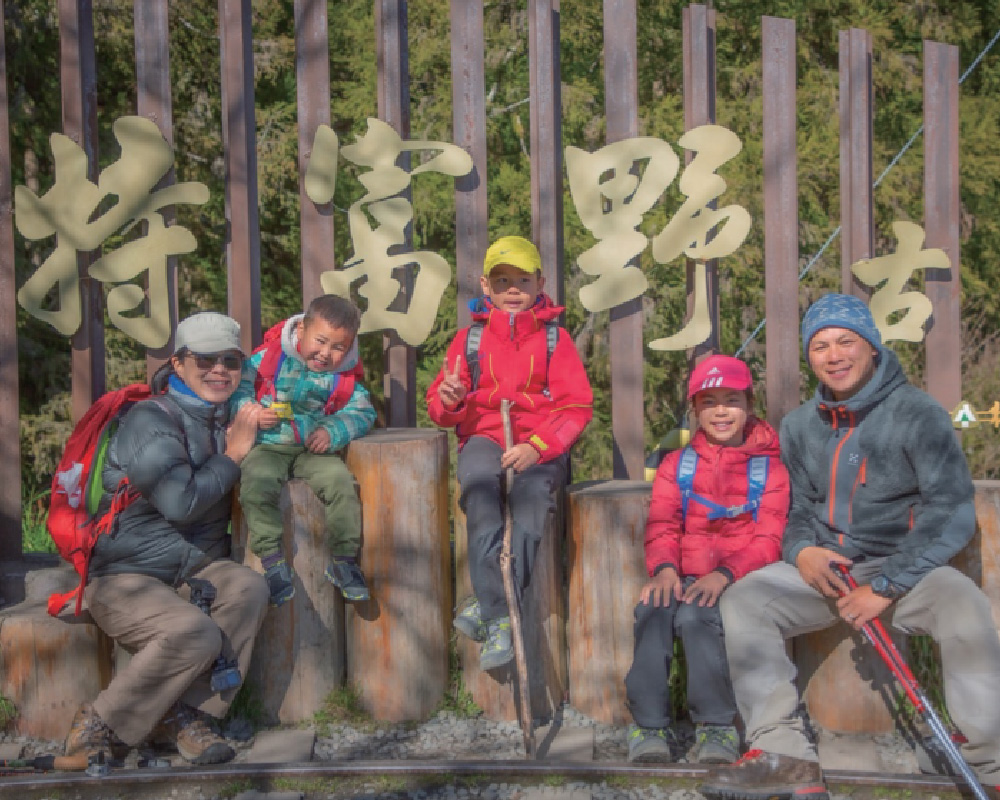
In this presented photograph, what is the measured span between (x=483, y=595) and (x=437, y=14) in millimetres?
6393

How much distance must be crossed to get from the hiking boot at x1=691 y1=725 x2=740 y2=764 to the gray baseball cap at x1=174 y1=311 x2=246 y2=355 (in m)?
2.23

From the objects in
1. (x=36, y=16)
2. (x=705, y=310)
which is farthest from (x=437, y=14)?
(x=705, y=310)

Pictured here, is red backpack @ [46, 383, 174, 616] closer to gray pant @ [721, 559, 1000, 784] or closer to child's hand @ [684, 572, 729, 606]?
child's hand @ [684, 572, 729, 606]

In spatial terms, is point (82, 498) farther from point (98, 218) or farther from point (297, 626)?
point (98, 218)

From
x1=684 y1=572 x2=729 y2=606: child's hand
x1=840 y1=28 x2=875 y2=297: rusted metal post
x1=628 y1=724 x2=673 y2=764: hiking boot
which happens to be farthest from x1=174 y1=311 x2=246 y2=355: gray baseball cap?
x1=840 y1=28 x2=875 y2=297: rusted metal post

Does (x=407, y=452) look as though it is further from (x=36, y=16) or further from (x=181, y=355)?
(x=36, y=16)

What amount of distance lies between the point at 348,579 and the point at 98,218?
1.99 m

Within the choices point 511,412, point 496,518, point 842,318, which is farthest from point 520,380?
point 842,318

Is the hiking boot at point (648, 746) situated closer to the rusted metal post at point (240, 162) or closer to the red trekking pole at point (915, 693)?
the red trekking pole at point (915, 693)

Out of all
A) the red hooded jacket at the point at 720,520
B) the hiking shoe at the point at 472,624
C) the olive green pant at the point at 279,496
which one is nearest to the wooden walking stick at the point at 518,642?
the hiking shoe at the point at 472,624

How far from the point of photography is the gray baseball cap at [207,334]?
177 inches

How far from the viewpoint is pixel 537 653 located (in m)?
4.65

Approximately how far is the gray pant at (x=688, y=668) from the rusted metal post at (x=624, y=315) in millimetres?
1105

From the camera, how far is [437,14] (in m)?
9.51
